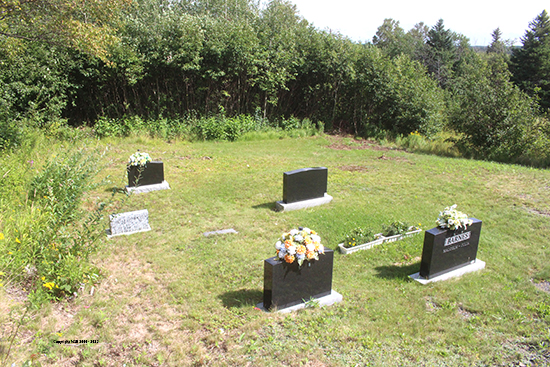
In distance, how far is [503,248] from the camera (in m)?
6.64

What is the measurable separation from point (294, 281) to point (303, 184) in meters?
4.08

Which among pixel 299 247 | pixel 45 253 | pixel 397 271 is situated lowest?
pixel 397 271

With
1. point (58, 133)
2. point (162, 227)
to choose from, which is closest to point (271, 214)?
point (162, 227)

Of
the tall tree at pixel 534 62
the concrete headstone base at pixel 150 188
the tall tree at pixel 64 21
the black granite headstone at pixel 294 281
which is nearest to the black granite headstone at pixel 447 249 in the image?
the black granite headstone at pixel 294 281

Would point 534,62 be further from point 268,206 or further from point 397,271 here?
point 397,271

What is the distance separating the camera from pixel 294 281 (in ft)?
14.9

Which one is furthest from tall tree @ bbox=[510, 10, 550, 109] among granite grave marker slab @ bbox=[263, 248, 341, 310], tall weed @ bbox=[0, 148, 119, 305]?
tall weed @ bbox=[0, 148, 119, 305]

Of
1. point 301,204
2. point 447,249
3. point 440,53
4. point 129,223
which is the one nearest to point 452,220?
point 447,249

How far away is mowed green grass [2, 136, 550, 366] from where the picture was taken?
12.4 ft

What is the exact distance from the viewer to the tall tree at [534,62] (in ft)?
121

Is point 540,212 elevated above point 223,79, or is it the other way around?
point 223,79

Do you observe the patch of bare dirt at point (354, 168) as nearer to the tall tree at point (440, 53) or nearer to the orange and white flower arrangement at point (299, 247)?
the orange and white flower arrangement at point (299, 247)

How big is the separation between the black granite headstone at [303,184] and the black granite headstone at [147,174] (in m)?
3.15

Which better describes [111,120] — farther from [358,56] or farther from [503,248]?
[503,248]
